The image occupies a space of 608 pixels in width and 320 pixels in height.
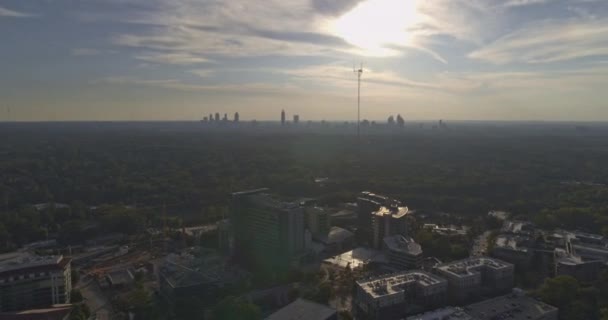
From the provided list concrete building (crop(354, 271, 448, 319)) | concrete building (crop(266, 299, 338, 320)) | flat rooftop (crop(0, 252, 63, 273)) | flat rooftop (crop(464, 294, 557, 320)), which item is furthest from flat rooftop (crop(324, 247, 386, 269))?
flat rooftop (crop(0, 252, 63, 273))

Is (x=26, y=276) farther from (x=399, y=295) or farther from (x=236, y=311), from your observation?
(x=399, y=295)

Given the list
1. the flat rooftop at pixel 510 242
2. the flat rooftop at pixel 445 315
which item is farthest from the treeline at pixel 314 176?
the flat rooftop at pixel 445 315

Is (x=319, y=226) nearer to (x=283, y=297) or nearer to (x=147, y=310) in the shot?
(x=283, y=297)

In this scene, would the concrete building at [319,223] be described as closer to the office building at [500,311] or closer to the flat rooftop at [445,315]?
the office building at [500,311]

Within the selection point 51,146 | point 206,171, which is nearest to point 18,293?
point 206,171

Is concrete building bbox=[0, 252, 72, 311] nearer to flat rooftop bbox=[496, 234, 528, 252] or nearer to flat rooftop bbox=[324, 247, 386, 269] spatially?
flat rooftop bbox=[324, 247, 386, 269]

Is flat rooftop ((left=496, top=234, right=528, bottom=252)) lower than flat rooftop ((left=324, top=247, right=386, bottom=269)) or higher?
higher
